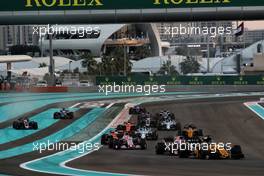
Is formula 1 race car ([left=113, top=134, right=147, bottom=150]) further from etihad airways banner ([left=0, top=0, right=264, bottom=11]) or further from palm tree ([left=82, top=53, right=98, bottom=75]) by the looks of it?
palm tree ([left=82, top=53, right=98, bottom=75])

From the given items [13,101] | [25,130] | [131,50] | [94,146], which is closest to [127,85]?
[13,101]

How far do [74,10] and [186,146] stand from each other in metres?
11.5

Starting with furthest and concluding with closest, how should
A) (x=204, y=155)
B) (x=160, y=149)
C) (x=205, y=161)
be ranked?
(x=160, y=149)
(x=204, y=155)
(x=205, y=161)

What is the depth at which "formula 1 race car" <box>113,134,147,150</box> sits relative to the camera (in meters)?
29.5

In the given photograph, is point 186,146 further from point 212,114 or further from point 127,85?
point 127,85

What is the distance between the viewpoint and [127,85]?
68.9 m

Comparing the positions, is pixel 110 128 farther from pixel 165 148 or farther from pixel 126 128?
pixel 165 148

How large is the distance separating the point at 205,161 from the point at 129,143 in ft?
17.6

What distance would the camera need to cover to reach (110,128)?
3947 cm

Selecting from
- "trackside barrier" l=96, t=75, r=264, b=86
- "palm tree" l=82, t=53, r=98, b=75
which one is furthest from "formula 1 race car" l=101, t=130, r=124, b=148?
"palm tree" l=82, t=53, r=98, b=75
